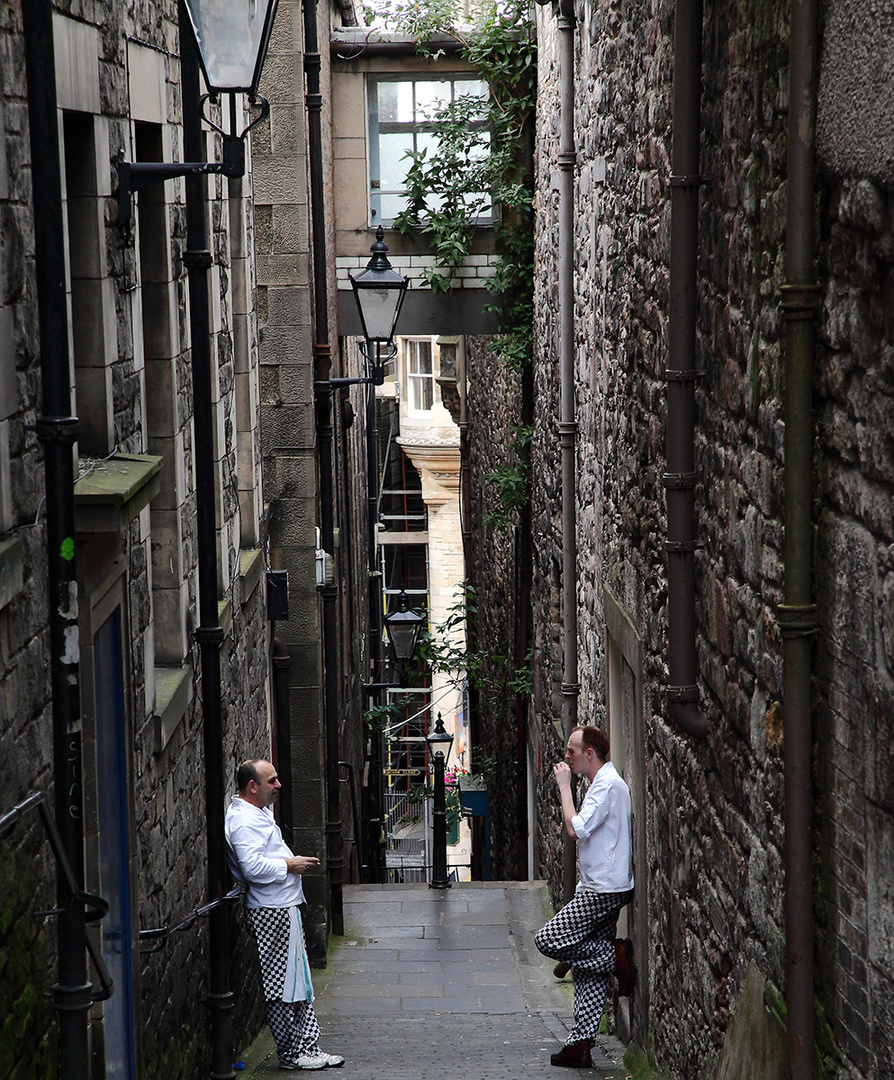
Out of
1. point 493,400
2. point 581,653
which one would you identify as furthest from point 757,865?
point 493,400

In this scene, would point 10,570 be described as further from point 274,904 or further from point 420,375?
point 420,375

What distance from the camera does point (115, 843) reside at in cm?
477

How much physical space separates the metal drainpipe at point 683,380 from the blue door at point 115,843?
1.89 m

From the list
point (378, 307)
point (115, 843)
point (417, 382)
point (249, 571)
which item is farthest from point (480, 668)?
point (417, 382)

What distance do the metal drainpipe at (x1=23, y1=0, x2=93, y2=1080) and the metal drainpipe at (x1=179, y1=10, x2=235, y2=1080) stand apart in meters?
1.69

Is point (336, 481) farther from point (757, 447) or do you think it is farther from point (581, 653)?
point (757, 447)

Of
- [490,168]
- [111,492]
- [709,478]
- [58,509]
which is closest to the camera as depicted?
[58,509]

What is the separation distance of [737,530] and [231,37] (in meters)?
2.19

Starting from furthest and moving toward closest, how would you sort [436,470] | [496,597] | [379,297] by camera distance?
[436,470] < [496,597] < [379,297]

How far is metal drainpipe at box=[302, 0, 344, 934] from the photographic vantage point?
9492 mm

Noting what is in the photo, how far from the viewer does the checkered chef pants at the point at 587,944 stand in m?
6.19

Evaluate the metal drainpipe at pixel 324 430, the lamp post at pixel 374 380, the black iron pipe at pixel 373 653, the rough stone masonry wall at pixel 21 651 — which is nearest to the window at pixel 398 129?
the lamp post at pixel 374 380

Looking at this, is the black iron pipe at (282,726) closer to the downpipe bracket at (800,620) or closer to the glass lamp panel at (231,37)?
the glass lamp panel at (231,37)

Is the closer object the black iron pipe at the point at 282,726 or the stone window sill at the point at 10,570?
the stone window sill at the point at 10,570
